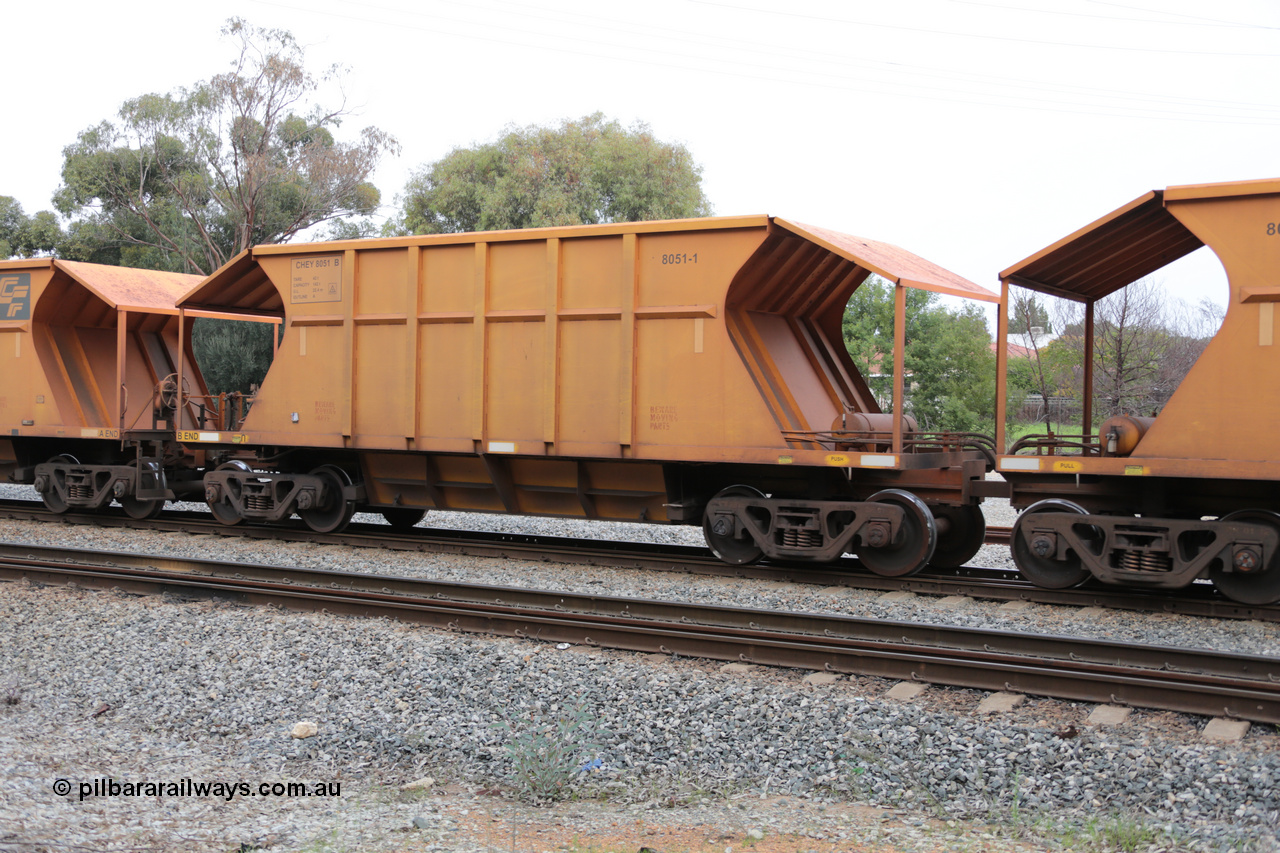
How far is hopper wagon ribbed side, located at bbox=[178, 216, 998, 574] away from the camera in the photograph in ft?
30.9

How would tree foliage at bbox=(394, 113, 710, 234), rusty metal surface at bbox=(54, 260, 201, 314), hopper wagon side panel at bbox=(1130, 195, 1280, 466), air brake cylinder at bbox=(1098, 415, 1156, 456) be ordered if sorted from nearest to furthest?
hopper wagon side panel at bbox=(1130, 195, 1280, 466) → air brake cylinder at bbox=(1098, 415, 1156, 456) → rusty metal surface at bbox=(54, 260, 201, 314) → tree foliage at bbox=(394, 113, 710, 234)

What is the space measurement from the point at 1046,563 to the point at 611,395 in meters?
4.43

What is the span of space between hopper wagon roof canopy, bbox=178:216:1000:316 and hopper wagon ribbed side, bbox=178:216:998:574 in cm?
4

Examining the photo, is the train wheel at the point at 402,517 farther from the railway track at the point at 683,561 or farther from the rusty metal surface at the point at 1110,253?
the rusty metal surface at the point at 1110,253

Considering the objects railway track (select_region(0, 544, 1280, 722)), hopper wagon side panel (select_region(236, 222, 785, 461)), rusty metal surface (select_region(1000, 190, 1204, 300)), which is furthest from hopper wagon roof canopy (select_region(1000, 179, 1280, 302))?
railway track (select_region(0, 544, 1280, 722))

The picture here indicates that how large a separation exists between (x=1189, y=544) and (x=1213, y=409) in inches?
45.9

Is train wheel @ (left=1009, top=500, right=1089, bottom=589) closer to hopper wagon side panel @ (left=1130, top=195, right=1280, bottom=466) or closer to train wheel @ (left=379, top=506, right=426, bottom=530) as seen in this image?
hopper wagon side panel @ (left=1130, top=195, right=1280, bottom=466)

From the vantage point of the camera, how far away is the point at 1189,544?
8.10 m

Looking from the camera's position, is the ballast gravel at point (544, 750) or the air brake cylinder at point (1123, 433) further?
the air brake cylinder at point (1123, 433)

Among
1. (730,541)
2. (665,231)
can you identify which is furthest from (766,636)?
(665,231)

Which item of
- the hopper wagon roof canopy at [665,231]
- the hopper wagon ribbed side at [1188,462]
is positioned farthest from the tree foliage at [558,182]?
the hopper wagon ribbed side at [1188,462]

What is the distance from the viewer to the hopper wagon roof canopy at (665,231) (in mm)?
9172

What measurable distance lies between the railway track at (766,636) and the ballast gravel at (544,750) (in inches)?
7.0

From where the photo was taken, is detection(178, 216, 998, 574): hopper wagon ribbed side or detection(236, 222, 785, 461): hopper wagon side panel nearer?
detection(178, 216, 998, 574): hopper wagon ribbed side
